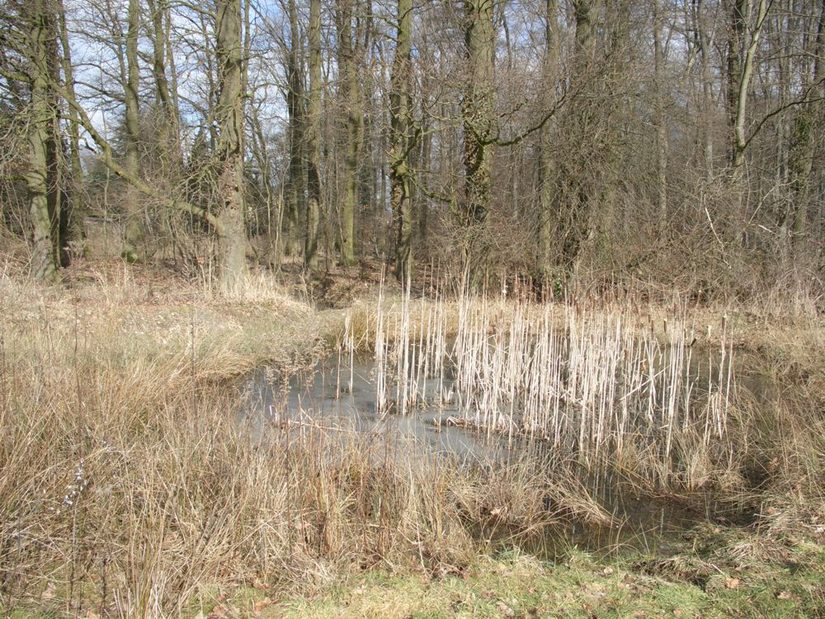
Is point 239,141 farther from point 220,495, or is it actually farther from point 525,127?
point 220,495

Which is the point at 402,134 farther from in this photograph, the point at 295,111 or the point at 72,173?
the point at 295,111

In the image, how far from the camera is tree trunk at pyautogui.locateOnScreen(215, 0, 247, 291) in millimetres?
11062

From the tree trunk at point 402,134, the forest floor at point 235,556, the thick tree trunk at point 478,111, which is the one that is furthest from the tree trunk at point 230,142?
the forest floor at point 235,556

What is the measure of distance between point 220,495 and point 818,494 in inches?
145

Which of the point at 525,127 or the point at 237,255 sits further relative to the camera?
the point at 525,127

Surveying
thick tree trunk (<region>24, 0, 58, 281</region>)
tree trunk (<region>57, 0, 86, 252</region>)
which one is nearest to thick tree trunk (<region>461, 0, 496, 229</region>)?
tree trunk (<region>57, 0, 86, 252</region>)

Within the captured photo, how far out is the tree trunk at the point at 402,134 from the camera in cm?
1186

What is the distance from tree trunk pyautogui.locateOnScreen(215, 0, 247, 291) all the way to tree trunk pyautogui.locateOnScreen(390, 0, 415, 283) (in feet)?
9.57

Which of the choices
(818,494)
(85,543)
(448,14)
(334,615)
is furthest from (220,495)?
(448,14)

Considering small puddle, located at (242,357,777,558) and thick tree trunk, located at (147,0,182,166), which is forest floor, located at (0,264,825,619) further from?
thick tree trunk, located at (147,0,182,166)

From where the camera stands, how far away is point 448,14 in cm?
1336

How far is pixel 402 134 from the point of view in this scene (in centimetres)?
1186

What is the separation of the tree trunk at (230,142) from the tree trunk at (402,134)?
2916 mm

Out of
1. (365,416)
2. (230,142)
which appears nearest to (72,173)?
(230,142)
